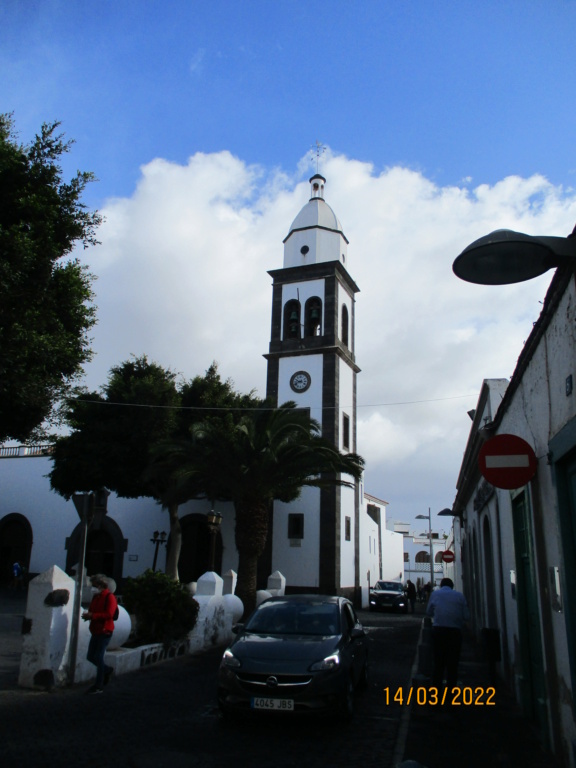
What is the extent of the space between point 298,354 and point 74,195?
66.5ft

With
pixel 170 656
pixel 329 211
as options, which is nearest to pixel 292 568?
pixel 170 656

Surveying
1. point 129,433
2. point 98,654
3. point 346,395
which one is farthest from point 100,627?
point 346,395

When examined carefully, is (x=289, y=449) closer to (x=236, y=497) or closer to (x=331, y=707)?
(x=236, y=497)

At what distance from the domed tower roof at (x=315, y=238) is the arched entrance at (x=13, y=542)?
21884 millimetres

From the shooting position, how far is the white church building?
97.0 ft

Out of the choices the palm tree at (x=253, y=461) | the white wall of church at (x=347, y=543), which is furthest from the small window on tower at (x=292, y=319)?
the palm tree at (x=253, y=461)

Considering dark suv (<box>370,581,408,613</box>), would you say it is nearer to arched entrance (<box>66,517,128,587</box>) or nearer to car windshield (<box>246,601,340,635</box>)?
arched entrance (<box>66,517,128,587</box>)

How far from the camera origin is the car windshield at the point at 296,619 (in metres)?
7.88

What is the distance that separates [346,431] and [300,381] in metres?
3.66

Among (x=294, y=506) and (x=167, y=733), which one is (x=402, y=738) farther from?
(x=294, y=506)

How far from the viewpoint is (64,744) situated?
19.6 feet
